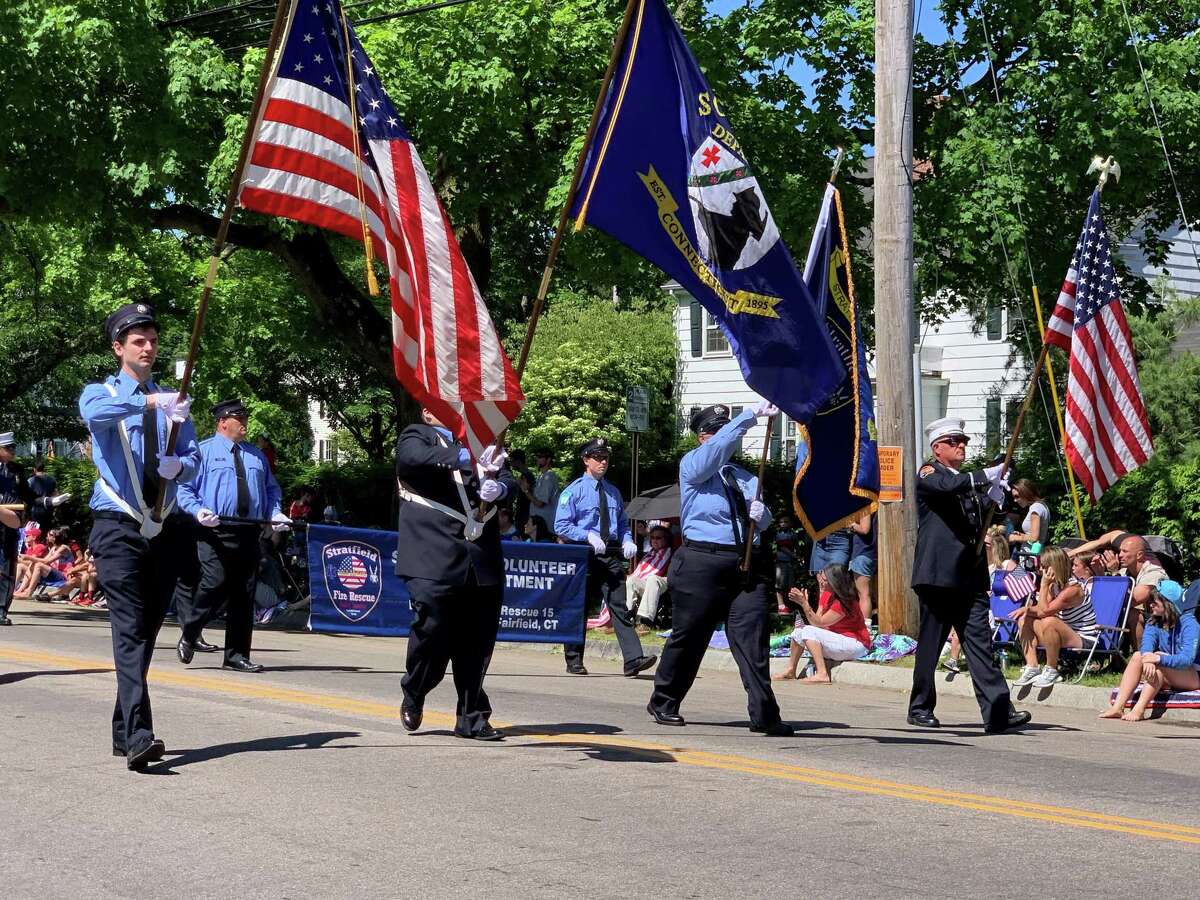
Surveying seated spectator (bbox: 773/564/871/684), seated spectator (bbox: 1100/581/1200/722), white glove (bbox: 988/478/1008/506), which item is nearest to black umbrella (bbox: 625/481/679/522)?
seated spectator (bbox: 773/564/871/684)

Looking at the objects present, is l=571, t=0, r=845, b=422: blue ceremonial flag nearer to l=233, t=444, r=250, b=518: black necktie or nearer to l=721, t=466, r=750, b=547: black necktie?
l=721, t=466, r=750, b=547: black necktie

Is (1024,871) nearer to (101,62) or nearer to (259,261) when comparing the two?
(101,62)

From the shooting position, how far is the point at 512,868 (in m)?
5.92

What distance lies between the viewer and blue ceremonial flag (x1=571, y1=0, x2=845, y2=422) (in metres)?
8.65

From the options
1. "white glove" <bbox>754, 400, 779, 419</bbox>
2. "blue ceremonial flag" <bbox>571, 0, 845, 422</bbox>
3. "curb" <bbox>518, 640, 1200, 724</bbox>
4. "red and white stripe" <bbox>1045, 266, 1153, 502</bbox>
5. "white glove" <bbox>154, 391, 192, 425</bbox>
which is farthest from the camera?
"curb" <bbox>518, 640, 1200, 724</bbox>

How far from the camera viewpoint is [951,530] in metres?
10.5

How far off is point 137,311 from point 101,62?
35.3 feet

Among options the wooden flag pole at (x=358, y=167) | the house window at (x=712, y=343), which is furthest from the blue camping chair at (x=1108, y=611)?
the house window at (x=712, y=343)

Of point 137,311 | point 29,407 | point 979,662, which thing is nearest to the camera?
point 137,311

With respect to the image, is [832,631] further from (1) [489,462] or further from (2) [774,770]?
(1) [489,462]

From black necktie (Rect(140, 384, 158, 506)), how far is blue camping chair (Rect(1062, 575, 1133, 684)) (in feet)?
27.7

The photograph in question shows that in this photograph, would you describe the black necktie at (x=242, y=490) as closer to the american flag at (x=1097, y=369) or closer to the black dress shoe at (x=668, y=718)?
the black dress shoe at (x=668, y=718)

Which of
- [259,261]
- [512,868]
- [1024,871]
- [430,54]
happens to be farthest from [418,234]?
[259,261]

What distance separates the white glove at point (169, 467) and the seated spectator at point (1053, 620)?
26.3ft
